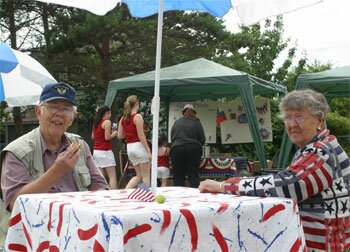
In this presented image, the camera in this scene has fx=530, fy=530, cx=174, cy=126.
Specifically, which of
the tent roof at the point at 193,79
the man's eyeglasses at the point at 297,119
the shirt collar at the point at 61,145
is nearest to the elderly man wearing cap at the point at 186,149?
the tent roof at the point at 193,79

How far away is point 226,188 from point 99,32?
12696 mm

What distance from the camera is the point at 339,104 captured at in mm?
22812

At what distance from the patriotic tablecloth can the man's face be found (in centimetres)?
59

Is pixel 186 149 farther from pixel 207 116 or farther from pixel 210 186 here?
pixel 210 186

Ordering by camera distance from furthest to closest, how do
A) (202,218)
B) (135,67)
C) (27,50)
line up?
(27,50), (135,67), (202,218)

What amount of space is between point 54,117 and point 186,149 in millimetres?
5719

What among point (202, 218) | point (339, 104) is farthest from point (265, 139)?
point (339, 104)

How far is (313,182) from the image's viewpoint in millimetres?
2180

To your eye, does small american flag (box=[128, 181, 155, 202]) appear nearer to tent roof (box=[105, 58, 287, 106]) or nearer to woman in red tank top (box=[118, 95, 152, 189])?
woman in red tank top (box=[118, 95, 152, 189])

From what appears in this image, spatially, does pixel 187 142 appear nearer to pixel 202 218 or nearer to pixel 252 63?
pixel 202 218

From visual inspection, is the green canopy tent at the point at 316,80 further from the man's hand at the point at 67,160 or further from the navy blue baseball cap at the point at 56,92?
the man's hand at the point at 67,160

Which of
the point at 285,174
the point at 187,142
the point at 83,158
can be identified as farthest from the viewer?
the point at 187,142

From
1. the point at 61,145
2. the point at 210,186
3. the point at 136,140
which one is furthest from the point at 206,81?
the point at 210,186

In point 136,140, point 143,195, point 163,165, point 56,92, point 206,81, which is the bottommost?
point 163,165
